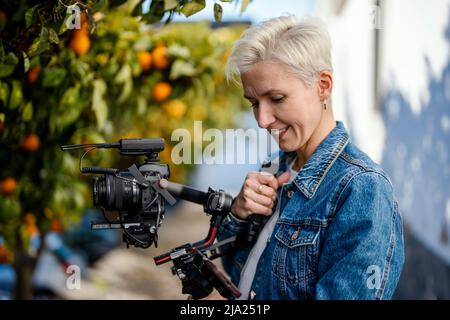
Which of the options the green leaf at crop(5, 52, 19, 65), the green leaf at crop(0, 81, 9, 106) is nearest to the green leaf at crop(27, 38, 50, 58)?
the green leaf at crop(5, 52, 19, 65)

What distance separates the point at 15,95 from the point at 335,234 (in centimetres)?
115

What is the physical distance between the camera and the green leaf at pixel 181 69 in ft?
8.71

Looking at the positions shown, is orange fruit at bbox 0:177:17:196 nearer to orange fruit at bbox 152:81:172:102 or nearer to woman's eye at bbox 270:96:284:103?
orange fruit at bbox 152:81:172:102

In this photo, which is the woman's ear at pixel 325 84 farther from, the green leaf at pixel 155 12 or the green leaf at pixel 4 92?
the green leaf at pixel 4 92

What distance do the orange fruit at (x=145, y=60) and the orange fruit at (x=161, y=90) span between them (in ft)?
0.46

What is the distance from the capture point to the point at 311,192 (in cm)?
→ 156

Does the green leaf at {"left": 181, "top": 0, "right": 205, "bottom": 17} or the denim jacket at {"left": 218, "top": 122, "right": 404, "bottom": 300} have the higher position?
the green leaf at {"left": 181, "top": 0, "right": 205, "bottom": 17}

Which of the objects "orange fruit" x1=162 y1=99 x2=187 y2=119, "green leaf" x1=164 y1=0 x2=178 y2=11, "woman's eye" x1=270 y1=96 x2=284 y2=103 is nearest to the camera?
"woman's eye" x1=270 y1=96 x2=284 y2=103

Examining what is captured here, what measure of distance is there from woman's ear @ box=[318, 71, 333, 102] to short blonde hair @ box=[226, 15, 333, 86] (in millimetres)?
14

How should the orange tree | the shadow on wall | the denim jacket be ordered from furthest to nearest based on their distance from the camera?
the shadow on wall, the orange tree, the denim jacket

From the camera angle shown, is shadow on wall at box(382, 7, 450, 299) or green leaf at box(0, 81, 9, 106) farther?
shadow on wall at box(382, 7, 450, 299)

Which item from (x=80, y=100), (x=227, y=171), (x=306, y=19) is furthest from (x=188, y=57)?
(x=227, y=171)

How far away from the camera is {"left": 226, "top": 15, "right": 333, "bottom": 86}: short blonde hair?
1.47 metres

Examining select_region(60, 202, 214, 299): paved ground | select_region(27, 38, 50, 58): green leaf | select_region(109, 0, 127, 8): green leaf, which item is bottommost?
select_region(60, 202, 214, 299): paved ground
